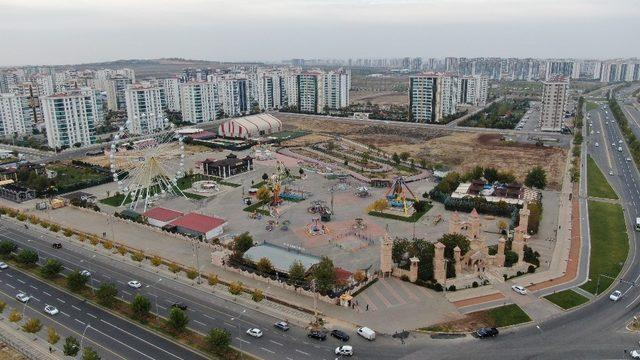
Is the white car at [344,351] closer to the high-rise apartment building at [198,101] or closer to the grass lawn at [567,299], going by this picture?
the grass lawn at [567,299]

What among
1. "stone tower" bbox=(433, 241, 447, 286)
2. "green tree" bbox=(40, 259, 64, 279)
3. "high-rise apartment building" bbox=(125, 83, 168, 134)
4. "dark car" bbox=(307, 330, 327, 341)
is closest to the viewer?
"dark car" bbox=(307, 330, 327, 341)

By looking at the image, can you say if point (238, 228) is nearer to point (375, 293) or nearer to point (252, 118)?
point (375, 293)

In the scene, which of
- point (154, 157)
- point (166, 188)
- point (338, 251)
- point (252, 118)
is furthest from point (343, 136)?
point (338, 251)

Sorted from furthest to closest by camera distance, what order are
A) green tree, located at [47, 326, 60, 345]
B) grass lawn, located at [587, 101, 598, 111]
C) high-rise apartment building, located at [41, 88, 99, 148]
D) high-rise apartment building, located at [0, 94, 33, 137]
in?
grass lawn, located at [587, 101, 598, 111] → high-rise apartment building, located at [0, 94, 33, 137] → high-rise apartment building, located at [41, 88, 99, 148] → green tree, located at [47, 326, 60, 345]

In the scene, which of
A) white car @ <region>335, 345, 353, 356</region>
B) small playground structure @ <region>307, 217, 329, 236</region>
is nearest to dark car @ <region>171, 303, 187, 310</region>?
white car @ <region>335, 345, 353, 356</region>

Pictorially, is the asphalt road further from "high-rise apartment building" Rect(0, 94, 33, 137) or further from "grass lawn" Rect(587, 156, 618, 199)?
"high-rise apartment building" Rect(0, 94, 33, 137)

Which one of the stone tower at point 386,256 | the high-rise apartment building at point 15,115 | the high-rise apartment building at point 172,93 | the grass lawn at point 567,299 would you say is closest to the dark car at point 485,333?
the grass lawn at point 567,299

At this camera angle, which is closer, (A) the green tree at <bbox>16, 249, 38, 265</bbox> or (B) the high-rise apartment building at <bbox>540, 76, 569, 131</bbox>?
(A) the green tree at <bbox>16, 249, 38, 265</bbox>
